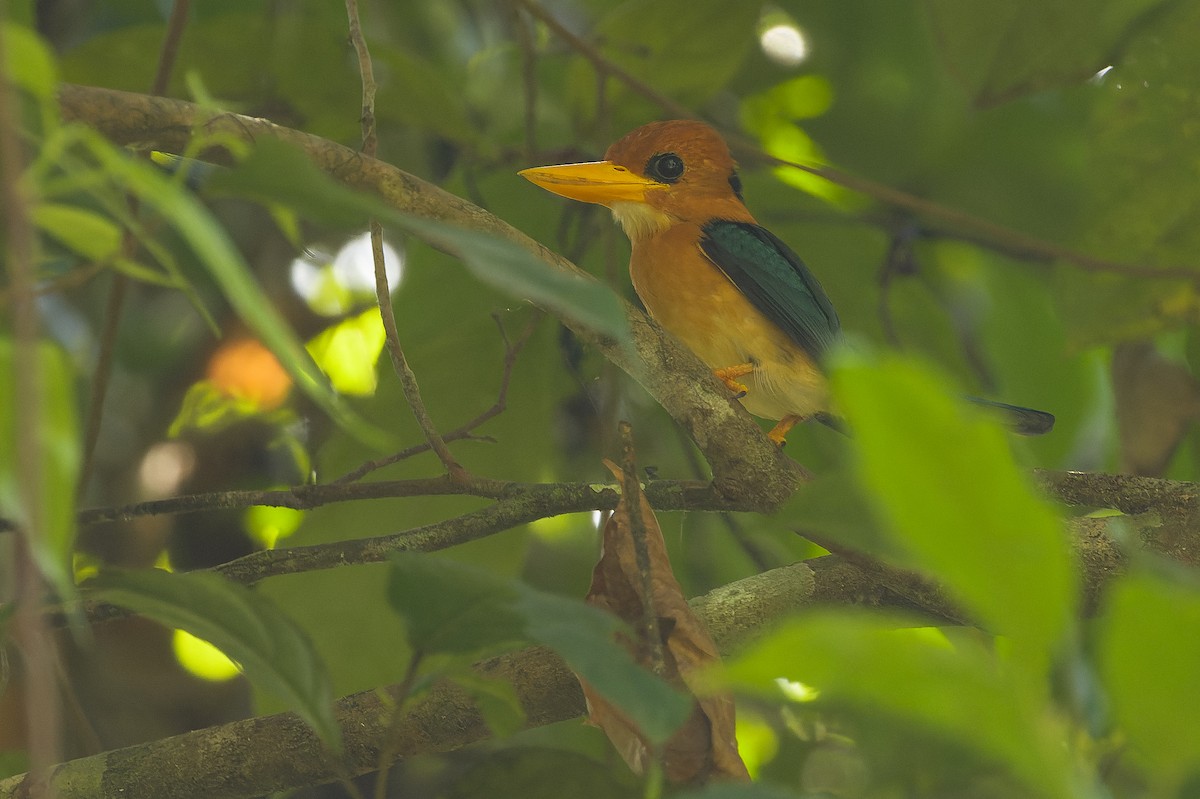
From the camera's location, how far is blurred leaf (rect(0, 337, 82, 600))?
557 mm

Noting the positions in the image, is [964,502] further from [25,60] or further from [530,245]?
[530,245]

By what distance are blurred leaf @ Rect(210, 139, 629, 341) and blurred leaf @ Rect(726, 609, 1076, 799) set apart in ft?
0.65

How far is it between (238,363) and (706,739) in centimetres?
263

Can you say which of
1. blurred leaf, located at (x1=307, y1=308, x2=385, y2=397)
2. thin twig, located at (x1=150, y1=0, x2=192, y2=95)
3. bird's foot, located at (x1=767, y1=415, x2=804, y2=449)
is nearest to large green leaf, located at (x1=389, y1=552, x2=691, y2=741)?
thin twig, located at (x1=150, y1=0, x2=192, y2=95)

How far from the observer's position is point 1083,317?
2117 millimetres

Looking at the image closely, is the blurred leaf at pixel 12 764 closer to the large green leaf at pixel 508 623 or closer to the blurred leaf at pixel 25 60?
the large green leaf at pixel 508 623

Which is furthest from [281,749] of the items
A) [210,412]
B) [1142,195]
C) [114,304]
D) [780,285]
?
[210,412]

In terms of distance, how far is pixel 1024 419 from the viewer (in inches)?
90.0

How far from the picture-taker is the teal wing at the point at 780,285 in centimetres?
252

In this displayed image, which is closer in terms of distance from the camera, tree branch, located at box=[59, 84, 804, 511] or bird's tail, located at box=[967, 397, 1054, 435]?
tree branch, located at box=[59, 84, 804, 511]

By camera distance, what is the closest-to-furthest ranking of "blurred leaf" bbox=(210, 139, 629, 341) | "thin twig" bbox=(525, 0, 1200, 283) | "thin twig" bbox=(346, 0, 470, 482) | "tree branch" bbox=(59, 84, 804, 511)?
"blurred leaf" bbox=(210, 139, 629, 341) < "tree branch" bbox=(59, 84, 804, 511) < "thin twig" bbox=(346, 0, 470, 482) < "thin twig" bbox=(525, 0, 1200, 283)

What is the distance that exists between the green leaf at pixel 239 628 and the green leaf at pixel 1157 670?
696mm

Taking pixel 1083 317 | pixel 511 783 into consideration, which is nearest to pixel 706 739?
pixel 511 783

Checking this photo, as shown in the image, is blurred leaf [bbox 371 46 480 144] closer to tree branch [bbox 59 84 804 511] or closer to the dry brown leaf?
tree branch [bbox 59 84 804 511]
